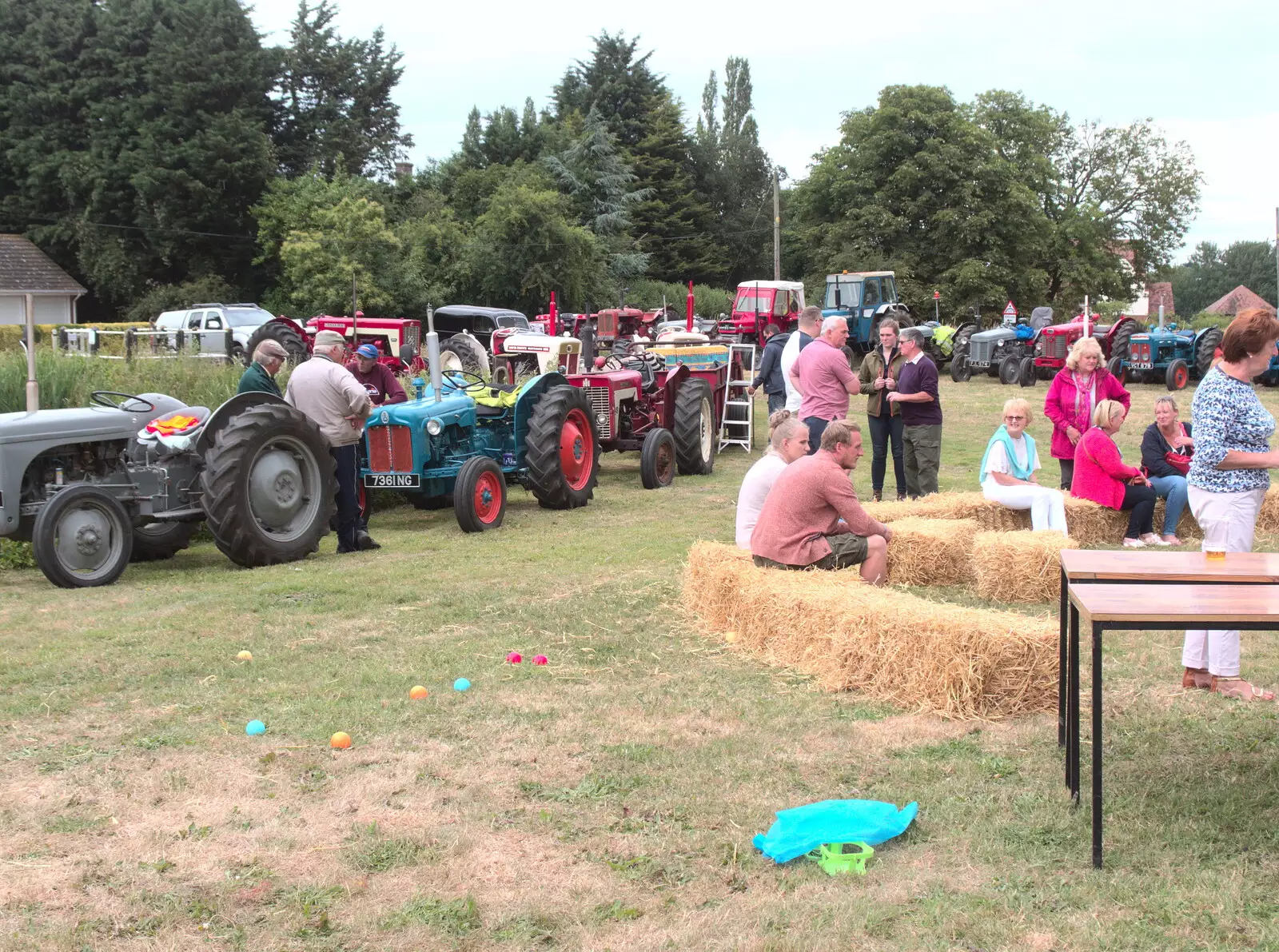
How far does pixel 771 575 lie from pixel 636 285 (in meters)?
44.8

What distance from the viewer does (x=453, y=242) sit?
40188 mm

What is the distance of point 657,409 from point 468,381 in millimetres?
2443

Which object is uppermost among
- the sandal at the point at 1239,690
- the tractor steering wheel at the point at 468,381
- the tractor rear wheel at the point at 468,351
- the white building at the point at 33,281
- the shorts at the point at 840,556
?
the white building at the point at 33,281

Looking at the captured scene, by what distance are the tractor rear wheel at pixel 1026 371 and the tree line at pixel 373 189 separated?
1801 cm

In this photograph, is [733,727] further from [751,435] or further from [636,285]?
[636,285]

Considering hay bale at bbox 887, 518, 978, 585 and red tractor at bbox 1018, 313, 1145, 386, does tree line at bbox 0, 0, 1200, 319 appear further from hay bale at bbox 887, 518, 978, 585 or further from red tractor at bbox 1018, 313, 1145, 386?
hay bale at bbox 887, 518, 978, 585

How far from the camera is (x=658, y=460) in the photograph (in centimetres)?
1287

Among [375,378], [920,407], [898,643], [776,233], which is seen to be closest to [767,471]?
[898,643]

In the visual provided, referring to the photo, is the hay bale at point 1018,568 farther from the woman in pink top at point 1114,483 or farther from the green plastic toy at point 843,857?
the green plastic toy at point 843,857

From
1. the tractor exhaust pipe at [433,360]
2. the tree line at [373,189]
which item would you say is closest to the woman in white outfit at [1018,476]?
the tractor exhaust pipe at [433,360]

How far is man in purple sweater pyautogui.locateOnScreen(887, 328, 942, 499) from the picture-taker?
386 inches

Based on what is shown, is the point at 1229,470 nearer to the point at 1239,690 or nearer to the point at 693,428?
the point at 1239,690

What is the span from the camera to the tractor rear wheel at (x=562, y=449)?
10.8 meters

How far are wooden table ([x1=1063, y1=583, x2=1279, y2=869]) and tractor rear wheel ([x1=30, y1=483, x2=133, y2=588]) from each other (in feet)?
20.3
